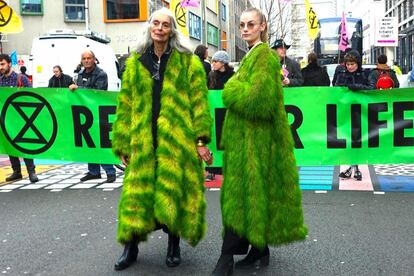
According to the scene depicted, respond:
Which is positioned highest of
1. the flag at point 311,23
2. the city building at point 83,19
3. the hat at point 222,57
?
the city building at point 83,19

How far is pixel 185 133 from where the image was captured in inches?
170

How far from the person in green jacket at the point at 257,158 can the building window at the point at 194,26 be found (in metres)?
42.1

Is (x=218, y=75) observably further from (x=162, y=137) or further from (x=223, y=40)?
(x=223, y=40)

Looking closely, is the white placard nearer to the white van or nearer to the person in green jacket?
the white van

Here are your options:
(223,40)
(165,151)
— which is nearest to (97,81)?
(165,151)

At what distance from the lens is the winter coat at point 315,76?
33.7 feet

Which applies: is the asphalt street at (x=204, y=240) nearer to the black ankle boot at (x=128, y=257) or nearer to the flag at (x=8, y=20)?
the black ankle boot at (x=128, y=257)

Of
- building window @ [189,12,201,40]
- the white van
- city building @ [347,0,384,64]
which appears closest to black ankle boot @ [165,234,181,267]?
the white van

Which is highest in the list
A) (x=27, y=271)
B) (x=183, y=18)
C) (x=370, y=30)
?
(x=370, y=30)

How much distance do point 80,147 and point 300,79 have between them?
3.71 m

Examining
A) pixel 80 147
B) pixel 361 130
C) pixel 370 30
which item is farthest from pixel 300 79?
pixel 370 30

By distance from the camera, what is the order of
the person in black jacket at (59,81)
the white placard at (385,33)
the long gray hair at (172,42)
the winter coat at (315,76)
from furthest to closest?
the white placard at (385,33) → the winter coat at (315,76) → the person in black jacket at (59,81) → the long gray hair at (172,42)

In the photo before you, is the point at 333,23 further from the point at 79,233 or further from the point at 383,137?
the point at 79,233

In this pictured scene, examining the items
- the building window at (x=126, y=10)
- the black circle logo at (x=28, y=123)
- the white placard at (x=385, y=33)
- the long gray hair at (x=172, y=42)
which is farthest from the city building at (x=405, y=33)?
the long gray hair at (x=172, y=42)
